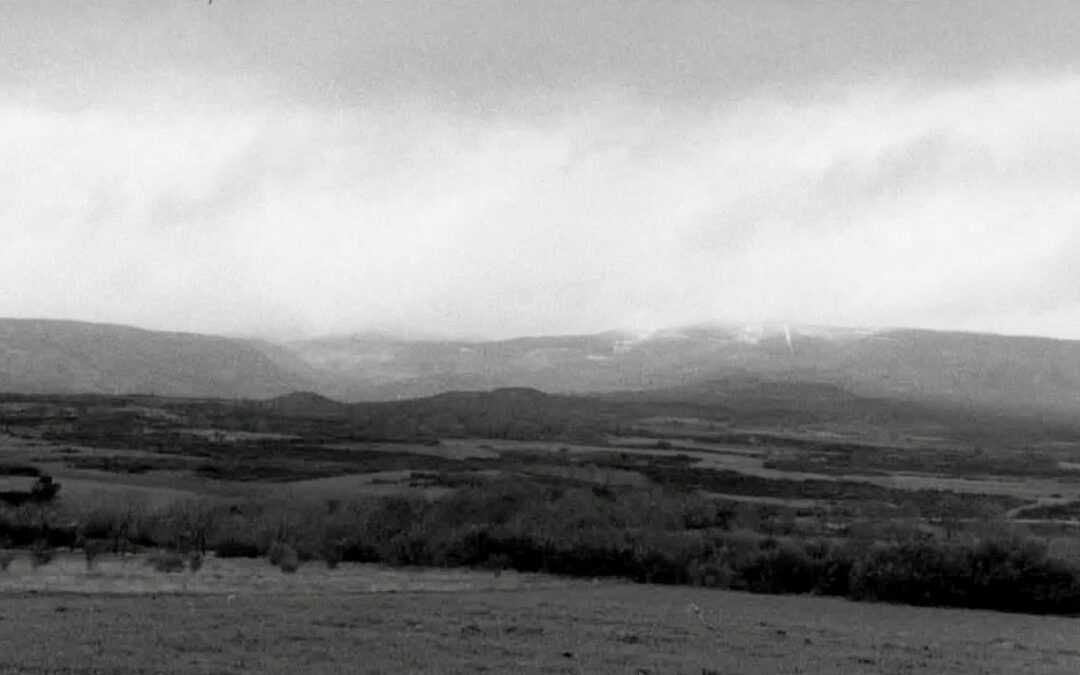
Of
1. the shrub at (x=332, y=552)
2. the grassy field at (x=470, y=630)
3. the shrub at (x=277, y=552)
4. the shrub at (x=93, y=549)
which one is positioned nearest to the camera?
the grassy field at (x=470, y=630)

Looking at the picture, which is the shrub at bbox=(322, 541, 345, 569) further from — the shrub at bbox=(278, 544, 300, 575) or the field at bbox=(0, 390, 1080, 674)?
the shrub at bbox=(278, 544, 300, 575)

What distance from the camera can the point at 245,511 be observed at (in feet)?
165

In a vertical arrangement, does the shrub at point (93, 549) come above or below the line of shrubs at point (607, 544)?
below

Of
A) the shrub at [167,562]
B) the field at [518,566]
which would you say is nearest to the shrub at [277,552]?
the field at [518,566]

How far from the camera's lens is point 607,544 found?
41.3 metres

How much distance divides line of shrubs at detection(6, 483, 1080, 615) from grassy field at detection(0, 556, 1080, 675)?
1.63 meters

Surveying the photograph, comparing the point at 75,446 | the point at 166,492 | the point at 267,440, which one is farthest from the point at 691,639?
the point at 267,440

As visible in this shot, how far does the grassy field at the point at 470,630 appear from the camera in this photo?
21.7 meters

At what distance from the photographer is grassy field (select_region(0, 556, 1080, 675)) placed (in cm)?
2173

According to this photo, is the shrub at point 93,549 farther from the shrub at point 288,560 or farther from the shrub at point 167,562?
the shrub at point 288,560

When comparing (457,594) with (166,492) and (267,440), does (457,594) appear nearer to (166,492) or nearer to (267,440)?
(166,492)

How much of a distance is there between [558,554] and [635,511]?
751 centimetres

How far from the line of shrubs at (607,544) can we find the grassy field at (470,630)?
5.33ft

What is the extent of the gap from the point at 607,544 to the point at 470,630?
16000 mm
